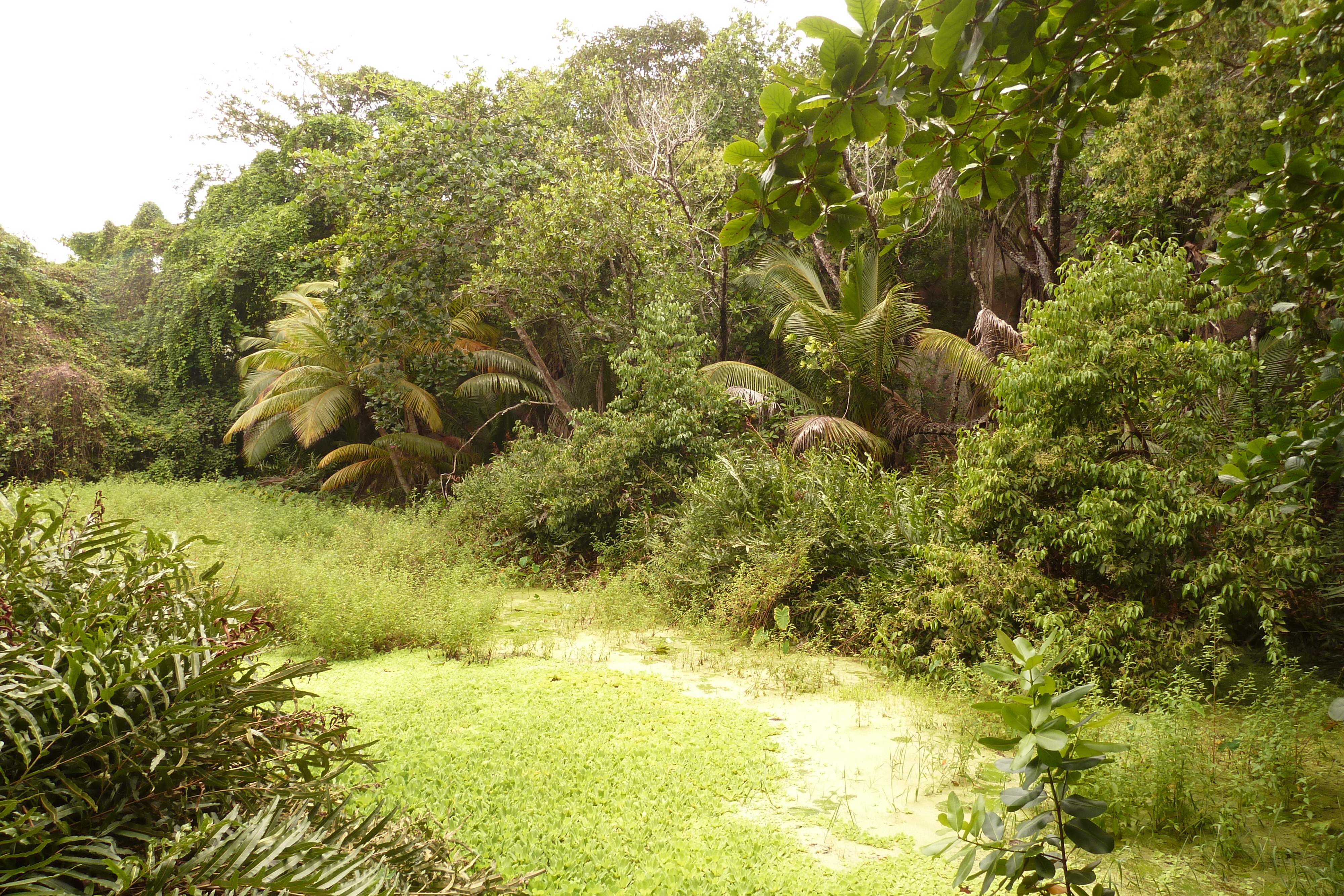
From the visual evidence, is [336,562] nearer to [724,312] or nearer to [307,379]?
[724,312]

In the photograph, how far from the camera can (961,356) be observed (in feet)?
32.5

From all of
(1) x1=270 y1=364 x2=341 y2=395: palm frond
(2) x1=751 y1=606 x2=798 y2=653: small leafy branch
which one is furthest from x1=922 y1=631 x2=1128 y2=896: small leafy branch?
(1) x1=270 y1=364 x2=341 y2=395: palm frond

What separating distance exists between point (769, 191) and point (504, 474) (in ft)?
34.7

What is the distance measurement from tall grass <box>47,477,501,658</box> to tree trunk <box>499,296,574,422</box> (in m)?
2.90

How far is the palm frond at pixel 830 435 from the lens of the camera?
9969 millimetres

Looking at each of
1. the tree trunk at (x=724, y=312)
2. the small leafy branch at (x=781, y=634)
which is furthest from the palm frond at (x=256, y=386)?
the small leafy branch at (x=781, y=634)

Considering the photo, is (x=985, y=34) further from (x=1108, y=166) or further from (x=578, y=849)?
(x=1108, y=166)

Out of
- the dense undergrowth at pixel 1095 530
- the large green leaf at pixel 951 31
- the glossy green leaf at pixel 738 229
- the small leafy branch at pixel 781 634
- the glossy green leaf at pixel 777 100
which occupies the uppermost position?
the large green leaf at pixel 951 31

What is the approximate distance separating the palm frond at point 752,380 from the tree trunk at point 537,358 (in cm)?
268

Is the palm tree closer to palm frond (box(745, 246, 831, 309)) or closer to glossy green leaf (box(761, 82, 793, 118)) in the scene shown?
palm frond (box(745, 246, 831, 309))

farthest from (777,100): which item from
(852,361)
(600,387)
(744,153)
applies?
(600,387)

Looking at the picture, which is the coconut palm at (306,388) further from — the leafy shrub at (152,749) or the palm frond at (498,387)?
the leafy shrub at (152,749)

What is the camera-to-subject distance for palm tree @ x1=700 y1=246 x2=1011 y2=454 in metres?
10.2

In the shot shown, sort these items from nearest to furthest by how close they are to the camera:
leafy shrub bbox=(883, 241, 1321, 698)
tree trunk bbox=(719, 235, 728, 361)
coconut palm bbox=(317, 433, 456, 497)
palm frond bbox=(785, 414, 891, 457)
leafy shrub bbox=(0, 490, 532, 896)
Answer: leafy shrub bbox=(0, 490, 532, 896) < leafy shrub bbox=(883, 241, 1321, 698) < palm frond bbox=(785, 414, 891, 457) < tree trunk bbox=(719, 235, 728, 361) < coconut palm bbox=(317, 433, 456, 497)
